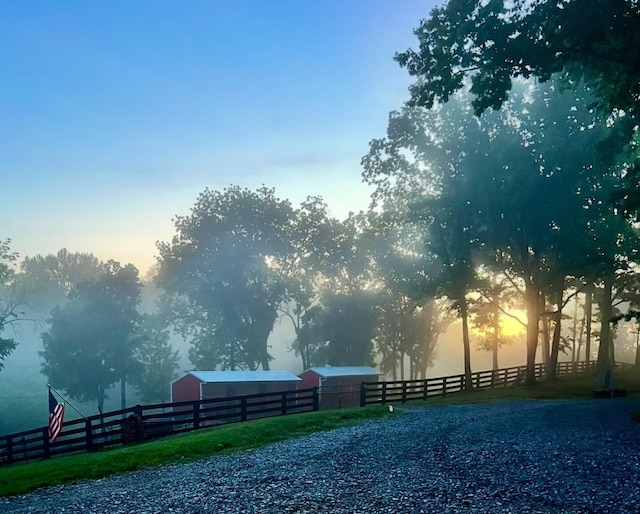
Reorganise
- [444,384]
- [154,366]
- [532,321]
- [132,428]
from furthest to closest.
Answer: [154,366] < [532,321] < [444,384] < [132,428]

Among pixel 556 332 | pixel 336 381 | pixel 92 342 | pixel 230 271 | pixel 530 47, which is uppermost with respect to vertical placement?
pixel 530 47

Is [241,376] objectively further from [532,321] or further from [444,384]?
[532,321]

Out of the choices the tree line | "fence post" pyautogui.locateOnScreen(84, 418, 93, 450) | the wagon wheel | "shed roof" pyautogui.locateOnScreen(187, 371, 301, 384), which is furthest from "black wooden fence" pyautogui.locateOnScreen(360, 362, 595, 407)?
"fence post" pyautogui.locateOnScreen(84, 418, 93, 450)

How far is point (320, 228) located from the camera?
211 ft

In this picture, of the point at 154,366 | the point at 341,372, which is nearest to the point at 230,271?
the point at 154,366

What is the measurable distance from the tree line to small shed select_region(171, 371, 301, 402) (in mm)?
12356

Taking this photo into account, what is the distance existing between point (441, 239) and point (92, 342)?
33.6m

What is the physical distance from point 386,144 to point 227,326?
29338 mm

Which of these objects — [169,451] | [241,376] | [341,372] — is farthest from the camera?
[341,372]

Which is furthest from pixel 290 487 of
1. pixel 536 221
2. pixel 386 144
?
pixel 386 144

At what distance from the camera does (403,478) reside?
1094 centimetres

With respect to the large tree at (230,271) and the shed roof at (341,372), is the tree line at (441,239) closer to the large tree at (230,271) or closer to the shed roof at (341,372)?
the large tree at (230,271)

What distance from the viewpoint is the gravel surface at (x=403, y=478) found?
9.28m

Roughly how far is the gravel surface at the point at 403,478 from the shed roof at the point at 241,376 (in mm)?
23923
